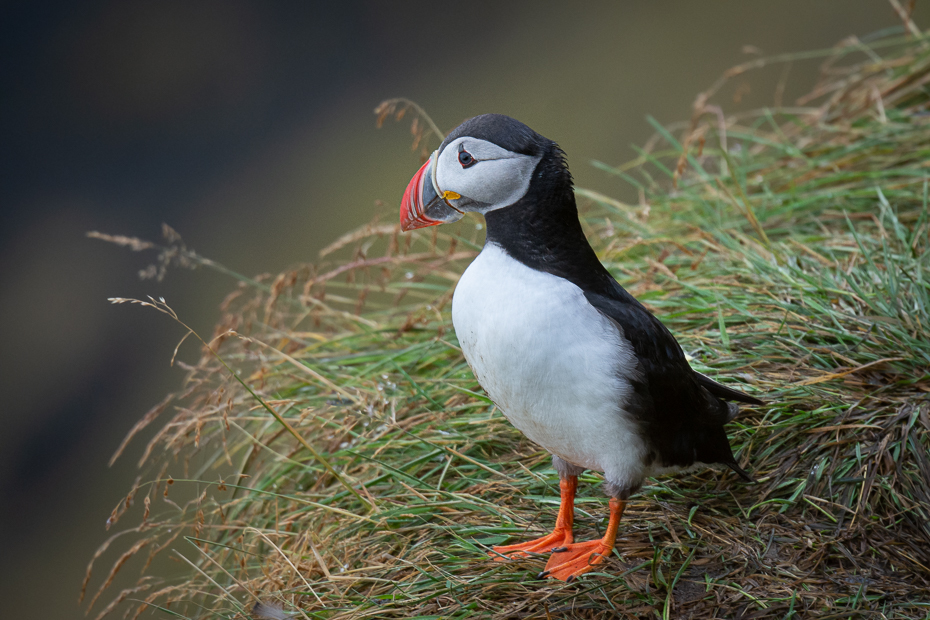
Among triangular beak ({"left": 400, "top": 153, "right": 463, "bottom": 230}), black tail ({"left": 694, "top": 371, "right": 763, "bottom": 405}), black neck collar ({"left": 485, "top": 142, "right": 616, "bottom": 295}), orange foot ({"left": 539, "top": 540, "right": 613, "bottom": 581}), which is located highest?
triangular beak ({"left": 400, "top": 153, "right": 463, "bottom": 230})

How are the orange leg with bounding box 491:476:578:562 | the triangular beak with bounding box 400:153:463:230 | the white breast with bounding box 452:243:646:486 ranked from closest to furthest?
the white breast with bounding box 452:243:646:486 → the triangular beak with bounding box 400:153:463:230 → the orange leg with bounding box 491:476:578:562

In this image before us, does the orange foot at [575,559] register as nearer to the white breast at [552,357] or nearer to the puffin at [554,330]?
the puffin at [554,330]

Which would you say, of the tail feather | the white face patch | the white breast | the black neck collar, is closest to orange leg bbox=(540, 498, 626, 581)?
the white breast

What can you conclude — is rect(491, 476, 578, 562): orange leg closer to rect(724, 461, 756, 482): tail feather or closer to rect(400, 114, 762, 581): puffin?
rect(400, 114, 762, 581): puffin

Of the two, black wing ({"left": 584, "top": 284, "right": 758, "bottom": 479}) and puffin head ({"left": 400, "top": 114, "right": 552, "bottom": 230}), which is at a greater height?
puffin head ({"left": 400, "top": 114, "right": 552, "bottom": 230})

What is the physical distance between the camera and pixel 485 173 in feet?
5.48

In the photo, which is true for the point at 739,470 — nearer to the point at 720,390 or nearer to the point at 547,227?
the point at 720,390

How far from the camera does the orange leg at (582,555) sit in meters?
1.79

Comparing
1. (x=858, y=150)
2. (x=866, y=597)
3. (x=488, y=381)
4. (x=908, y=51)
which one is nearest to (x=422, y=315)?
(x=488, y=381)

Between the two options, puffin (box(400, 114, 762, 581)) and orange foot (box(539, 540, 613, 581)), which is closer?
puffin (box(400, 114, 762, 581))

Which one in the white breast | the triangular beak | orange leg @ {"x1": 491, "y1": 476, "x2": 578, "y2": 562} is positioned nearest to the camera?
the white breast

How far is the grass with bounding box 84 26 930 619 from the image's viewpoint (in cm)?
181

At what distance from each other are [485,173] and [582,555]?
3.25 ft

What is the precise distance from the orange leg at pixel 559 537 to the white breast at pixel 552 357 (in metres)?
0.22
